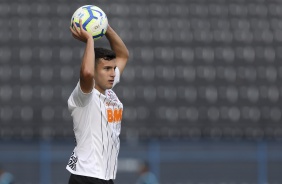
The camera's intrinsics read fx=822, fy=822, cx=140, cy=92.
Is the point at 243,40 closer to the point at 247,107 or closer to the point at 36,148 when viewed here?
the point at 247,107

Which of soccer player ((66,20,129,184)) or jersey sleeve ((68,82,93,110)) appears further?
soccer player ((66,20,129,184))

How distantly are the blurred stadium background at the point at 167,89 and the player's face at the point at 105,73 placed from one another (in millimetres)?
7353

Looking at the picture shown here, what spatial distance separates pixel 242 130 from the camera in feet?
45.3

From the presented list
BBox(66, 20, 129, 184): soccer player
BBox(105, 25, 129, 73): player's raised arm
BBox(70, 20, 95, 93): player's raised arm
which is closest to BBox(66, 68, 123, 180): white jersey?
BBox(66, 20, 129, 184): soccer player

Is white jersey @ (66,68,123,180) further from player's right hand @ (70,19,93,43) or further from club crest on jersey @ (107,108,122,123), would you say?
player's right hand @ (70,19,93,43)

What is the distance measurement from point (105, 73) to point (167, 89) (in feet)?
29.3

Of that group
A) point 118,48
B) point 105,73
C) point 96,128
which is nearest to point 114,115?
point 96,128

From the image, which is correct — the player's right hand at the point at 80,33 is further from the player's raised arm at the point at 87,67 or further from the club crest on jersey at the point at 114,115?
the club crest on jersey at the point at 114,115

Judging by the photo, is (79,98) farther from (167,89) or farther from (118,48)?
(167,89)

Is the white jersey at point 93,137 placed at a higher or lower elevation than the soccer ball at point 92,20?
lower

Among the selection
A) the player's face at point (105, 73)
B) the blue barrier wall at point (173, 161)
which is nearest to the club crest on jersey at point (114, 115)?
the player's face at point (105, 73)

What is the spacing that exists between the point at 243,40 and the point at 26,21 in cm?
397

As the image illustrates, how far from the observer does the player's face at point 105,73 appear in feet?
17.2

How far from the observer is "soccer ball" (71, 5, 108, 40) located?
529 cm
